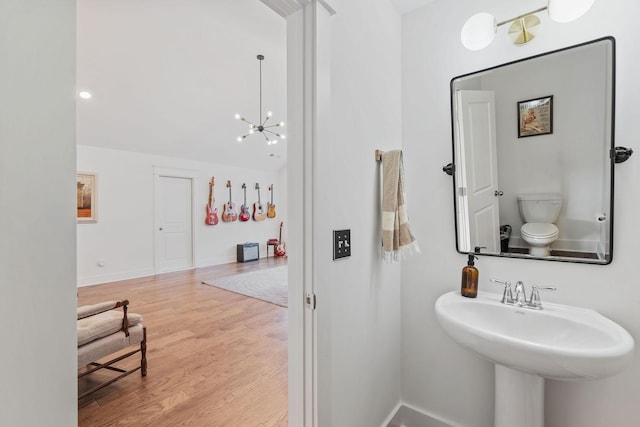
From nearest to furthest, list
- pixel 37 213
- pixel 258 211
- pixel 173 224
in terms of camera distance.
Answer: pixel 37 213 → pixel 173 224 → pixel 258 211

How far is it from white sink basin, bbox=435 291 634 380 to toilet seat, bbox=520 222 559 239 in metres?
0.30

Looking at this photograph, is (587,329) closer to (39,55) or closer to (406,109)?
(406,109)

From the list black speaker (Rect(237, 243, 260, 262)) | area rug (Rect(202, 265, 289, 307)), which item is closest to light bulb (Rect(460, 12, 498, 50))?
area rug (Rect(202, 265, 289, 307))

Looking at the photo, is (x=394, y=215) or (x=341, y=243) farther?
(x=394, y=215)

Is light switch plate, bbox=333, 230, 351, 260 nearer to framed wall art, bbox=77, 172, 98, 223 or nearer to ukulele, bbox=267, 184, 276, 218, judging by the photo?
framed wall art, bbox=77, 172, 98, 223

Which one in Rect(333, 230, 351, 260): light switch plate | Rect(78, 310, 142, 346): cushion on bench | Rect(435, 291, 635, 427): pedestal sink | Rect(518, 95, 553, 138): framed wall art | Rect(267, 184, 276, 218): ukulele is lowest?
Rect(78, 310, 142, 346): cushion on bench

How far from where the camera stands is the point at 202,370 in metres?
2.21

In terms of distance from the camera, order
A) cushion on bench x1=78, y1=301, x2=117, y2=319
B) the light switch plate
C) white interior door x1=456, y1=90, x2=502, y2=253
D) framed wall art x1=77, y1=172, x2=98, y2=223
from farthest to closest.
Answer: framed wall art x1=77, y1=172, x2=98, y2=223, cushion on bench x1=78, y1=301, x2=117, y2=319, white interior door x1=456, y1=90, x2=502, y2=253, the light switch plate

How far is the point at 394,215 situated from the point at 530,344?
68cm

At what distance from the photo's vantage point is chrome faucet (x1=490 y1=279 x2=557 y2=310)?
4.02 feet

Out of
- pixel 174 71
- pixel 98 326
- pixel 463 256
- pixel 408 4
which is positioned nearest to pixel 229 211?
pixel 174 71

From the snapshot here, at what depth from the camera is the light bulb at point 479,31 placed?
1.32m

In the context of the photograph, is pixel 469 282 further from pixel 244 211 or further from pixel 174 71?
pixel 244 211

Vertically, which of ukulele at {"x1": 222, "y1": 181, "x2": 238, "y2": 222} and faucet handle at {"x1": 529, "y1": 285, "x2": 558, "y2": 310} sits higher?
ukulele at {"x1": 222, "y1": 181, "x2": 238, "y2": 222}
